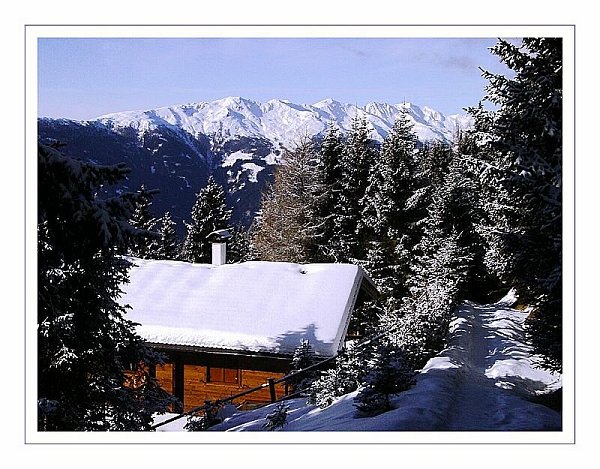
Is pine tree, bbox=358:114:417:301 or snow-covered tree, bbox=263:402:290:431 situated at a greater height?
pine tree, bbox=358:114:417:301

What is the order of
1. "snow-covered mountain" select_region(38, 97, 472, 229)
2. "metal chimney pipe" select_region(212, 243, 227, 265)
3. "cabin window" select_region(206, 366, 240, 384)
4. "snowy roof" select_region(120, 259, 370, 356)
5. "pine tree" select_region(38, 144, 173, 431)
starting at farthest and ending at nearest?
"metal chimney pipe" select_region(212, 243, 227, 265) → "cabin window" select_region(206, 366, 240, 384) → "snowy roof" select_region(120, 259, 370, 356) → "snow-covered mountain" select_region(38, 97, 472, 229) → "pine tree" select_region(38, 144, 173, 431)

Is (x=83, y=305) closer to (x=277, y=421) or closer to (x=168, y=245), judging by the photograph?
(x=277, y=421)

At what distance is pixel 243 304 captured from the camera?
757 centimetres

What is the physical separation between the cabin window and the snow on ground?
1511 millimetres

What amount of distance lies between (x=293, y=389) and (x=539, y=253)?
359 centimetres

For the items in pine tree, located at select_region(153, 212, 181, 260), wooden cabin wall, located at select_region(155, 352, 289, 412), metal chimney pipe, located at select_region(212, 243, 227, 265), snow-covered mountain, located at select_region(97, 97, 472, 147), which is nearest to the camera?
snow-covered mountain, located at select_region(97, 97, 472, 147)

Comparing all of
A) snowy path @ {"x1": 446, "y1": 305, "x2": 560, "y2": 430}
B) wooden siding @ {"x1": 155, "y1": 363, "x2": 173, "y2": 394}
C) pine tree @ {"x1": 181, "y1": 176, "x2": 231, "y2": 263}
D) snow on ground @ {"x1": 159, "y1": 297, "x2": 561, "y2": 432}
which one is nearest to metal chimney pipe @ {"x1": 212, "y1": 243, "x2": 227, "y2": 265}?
pine tree @ {"x1": 181, "y1": 176, "x2": 231, "y2": 263}

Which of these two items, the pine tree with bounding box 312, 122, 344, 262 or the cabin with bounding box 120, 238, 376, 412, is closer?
the cabin with bounding box 120, 238, 376, 412

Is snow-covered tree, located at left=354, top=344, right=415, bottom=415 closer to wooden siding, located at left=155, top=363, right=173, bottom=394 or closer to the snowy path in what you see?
the snowy path

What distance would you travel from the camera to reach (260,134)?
852 cm

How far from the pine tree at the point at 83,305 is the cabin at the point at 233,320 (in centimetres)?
224

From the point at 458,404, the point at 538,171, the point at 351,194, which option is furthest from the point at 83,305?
the point at 351,194

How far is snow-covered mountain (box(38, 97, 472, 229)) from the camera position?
641 centimetres

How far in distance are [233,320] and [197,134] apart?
2707 millimetres
